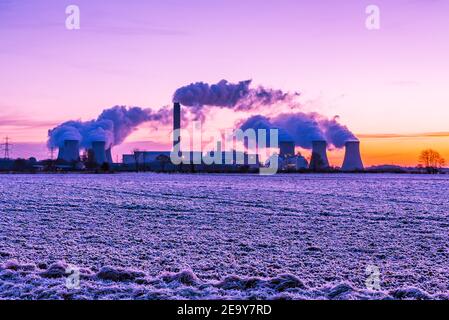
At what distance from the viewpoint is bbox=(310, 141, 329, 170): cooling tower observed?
147 metres

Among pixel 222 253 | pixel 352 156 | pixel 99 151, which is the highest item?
pixel 99 151

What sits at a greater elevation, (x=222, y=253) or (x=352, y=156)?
(x=352, y=156)

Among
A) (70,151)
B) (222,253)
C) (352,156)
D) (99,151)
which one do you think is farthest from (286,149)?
(222,253)

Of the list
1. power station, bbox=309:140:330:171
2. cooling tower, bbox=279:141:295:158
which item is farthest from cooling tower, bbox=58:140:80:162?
power station, bbox=309:140:330:171

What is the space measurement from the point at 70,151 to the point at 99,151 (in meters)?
14.7

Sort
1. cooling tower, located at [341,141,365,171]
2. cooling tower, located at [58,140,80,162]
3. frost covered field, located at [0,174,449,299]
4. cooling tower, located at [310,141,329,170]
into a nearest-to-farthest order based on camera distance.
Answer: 1. frost covered field, located at [0,174,449,299]
2. cooling tower, located at [341,141,365,171]
3. cooling tower, located at [310,141,329,170]
4. cooling tower, located at [58,140,80,162]

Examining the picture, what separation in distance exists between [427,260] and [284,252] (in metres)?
3.10

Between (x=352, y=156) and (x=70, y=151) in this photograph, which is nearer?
(x=352, y=156)

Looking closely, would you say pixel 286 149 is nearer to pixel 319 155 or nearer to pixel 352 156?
Result: pixel 319 155

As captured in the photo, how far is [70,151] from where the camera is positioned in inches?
6280

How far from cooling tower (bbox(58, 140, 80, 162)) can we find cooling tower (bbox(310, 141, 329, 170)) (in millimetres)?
69543

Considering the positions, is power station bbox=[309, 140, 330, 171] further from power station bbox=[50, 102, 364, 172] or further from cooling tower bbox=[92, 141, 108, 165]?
cooling tower bbox=[92, 141, 108, 165]
